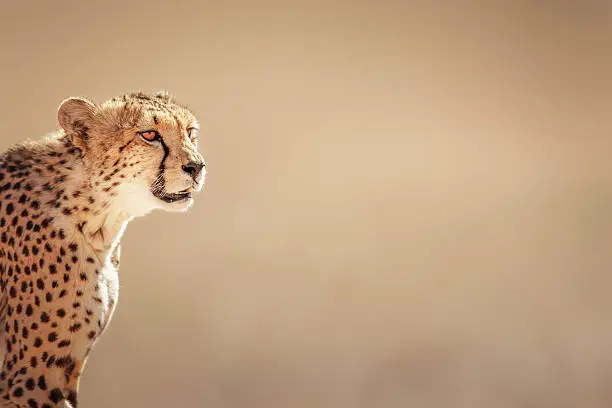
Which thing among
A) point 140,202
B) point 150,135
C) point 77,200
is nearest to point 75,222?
point 77,200

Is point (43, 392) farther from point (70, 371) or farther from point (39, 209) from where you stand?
point (39, 209)

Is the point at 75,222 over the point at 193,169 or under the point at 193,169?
under

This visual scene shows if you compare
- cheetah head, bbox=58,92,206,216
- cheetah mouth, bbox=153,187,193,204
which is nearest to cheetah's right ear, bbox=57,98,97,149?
cheetah head, bbox=58,92,206,216

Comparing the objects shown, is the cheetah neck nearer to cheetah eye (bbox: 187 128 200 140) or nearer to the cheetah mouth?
the cheetah mouth

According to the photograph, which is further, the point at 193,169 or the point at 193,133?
the point at 193,133

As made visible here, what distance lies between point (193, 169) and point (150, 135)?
14 cm

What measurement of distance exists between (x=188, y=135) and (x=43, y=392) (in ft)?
2.15

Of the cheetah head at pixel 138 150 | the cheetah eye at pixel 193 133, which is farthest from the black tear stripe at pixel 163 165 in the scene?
the cheetah eye at pixel 193 133

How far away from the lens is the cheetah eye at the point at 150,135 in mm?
2529

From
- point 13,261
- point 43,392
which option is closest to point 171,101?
point 13,261

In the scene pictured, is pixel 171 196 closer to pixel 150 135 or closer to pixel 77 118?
pixel 150 135

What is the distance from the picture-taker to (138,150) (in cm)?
252

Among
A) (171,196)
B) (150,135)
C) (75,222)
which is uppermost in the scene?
Answer: (150,135)

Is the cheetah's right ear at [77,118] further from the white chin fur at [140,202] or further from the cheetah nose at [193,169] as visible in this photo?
the cheetah nose at [193,169]
